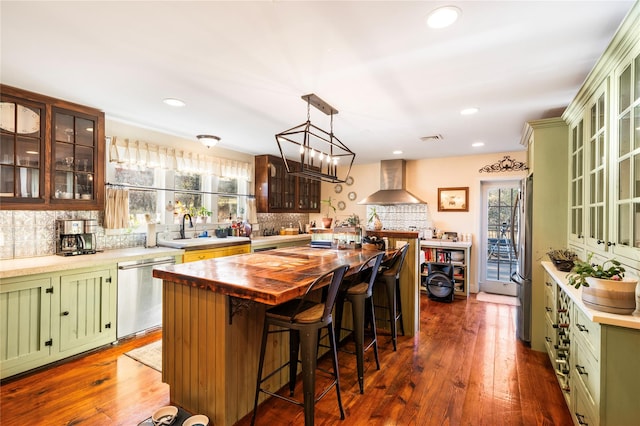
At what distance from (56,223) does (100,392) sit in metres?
1.91

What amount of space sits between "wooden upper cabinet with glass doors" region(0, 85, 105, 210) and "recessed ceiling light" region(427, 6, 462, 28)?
3451mm

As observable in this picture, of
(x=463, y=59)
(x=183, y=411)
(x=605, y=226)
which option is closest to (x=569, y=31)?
(x=463, y=59)

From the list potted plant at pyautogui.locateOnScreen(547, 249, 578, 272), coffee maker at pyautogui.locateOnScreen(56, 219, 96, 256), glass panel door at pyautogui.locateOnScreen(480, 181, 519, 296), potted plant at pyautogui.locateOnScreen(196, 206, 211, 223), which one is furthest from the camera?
glass panel door at pyautogui.locateOnScreen(480, 181, 519, 296)

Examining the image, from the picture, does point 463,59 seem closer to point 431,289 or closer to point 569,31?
point 569,31

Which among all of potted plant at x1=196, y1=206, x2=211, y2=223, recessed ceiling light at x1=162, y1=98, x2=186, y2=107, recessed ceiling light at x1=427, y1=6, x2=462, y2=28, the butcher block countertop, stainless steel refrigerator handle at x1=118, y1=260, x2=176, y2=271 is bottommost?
stainless steel refrigerator handle at x1=118, y1=260, x2=176, y2=271

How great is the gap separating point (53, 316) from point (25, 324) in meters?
0.18

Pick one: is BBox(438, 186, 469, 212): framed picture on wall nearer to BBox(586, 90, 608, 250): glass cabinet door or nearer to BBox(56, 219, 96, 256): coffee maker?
BBox(586, 90, 608, 250): glass cabinet door

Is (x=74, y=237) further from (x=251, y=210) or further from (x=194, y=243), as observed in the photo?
(x=251, y=210)

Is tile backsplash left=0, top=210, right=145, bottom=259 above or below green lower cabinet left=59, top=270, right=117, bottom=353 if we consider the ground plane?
above

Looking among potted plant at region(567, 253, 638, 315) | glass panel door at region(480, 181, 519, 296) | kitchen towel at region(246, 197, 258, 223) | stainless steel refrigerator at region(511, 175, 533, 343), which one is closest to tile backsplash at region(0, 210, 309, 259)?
kitchen towel at region(246, 197, 258, 223)

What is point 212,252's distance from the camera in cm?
418

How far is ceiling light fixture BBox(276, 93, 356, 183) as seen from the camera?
2.78 meters

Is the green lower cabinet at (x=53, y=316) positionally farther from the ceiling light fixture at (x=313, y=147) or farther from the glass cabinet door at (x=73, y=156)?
the ceiling light fixture at (x=313, y=147)

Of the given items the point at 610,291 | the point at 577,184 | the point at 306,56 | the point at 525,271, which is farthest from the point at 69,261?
the point at 577,184
